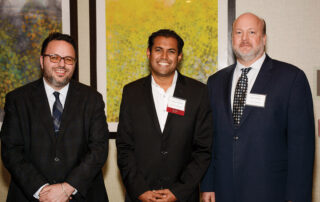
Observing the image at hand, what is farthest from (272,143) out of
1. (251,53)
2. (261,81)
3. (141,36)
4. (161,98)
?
(141,36)

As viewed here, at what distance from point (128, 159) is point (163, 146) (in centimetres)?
29

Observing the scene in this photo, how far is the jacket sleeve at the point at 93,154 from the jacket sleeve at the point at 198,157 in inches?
23.4

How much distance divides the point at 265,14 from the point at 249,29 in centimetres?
104

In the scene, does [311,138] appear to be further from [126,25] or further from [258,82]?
[126,25]

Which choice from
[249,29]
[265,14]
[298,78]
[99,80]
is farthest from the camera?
[99,80]

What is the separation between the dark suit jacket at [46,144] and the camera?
1.88 m

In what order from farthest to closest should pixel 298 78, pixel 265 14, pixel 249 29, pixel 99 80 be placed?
pixel 99 80, pixel 265 14, pixel 249 29, pixel 298 78

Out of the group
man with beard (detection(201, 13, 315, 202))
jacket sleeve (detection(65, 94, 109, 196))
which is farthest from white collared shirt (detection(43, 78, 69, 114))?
man with beard (detection(201, 13, 315, 202))

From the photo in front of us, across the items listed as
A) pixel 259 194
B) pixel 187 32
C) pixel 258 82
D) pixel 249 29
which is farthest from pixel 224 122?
pixel 187 32

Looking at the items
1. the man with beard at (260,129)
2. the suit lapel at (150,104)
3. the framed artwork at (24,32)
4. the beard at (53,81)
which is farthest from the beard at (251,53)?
the framed artwork at (24,32)

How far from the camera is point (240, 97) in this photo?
6.60ft

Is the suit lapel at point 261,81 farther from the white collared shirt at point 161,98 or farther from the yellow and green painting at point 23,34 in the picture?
the yellow and green painting at point 23,34

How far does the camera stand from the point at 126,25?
118 inches

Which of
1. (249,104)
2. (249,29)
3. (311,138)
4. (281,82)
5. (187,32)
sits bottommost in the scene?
(311,138)
